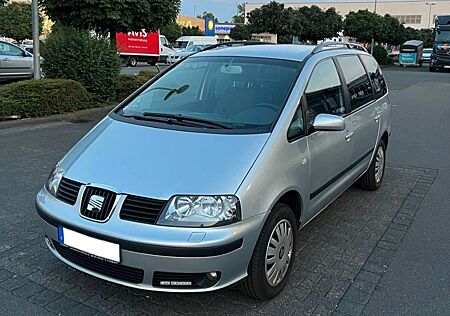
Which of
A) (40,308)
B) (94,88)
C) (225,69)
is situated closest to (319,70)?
(225,69)

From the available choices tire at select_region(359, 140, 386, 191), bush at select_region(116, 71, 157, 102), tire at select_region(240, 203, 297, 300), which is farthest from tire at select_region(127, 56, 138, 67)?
tire at select_region(240, 203, 297, 300)

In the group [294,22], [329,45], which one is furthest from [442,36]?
[329,45]

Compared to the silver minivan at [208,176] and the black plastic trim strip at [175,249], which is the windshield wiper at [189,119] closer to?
the silver minivan at [208,176]

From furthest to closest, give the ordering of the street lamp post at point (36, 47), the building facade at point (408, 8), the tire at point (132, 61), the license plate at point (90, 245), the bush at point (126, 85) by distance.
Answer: the building facade at point (408, 8)
the tire at point (132, 61)
the bush at point (126, 85)
the street lamp post at point (36, 47)
the license plate at point (90, 245)

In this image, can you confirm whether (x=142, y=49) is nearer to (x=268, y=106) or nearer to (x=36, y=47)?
(x=36, y=47)

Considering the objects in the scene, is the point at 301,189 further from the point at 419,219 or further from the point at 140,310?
the point at 419,219

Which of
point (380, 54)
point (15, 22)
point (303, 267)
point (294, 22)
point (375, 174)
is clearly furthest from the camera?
point (380, 54)

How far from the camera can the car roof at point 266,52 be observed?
12.9 ft

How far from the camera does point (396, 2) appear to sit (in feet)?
306

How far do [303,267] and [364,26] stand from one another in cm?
4122

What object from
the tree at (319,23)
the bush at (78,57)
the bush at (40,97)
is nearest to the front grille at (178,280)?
the bush at (40,97)

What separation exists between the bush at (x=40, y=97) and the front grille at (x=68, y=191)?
640 centimetres

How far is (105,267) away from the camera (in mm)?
2764

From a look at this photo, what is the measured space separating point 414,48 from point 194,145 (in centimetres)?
4311
